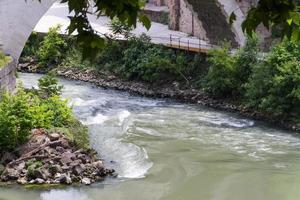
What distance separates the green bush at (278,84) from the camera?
17.2 m

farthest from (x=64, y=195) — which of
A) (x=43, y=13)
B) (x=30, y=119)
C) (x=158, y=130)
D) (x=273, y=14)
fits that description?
(x=273, y=14)

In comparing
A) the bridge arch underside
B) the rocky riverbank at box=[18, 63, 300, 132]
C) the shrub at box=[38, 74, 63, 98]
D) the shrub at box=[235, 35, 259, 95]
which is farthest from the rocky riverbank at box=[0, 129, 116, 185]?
the shrub at box=[235, 35, 259, 95]

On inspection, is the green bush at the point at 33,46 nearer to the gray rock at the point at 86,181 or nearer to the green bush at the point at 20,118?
the green bush at the point at 20,118

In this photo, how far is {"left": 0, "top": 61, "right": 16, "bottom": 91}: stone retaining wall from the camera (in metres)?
14.7

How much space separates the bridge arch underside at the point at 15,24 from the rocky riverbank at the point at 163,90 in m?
6.19

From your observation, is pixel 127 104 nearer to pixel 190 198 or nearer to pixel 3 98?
pixel 3 98

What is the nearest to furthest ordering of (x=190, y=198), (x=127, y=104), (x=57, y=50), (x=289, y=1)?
1. (x=289, y=1)
2. (x=190, y=198)
3. (x=127, y=104)
4. (x=57, y=50)

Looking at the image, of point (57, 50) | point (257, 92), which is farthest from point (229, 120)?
point (57, 50)

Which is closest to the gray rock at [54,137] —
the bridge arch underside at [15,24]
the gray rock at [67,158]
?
the gray rock at [67,158]

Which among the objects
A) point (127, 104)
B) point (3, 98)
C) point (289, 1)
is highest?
point (289, 1)

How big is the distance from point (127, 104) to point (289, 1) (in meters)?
17.6

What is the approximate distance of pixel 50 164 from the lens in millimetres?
12344

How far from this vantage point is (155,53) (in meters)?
23.8

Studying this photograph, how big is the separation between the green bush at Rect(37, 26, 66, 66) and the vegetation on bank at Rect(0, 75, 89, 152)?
36.5ft
